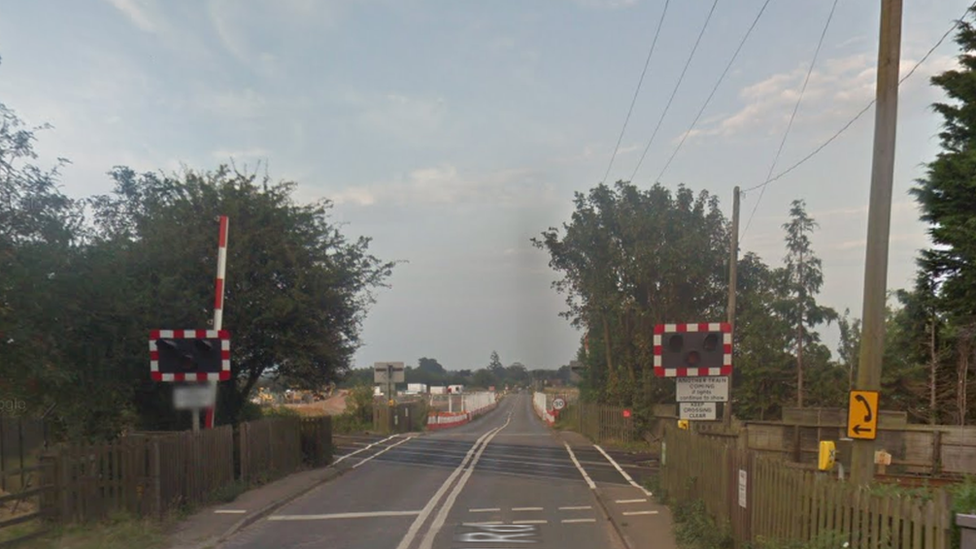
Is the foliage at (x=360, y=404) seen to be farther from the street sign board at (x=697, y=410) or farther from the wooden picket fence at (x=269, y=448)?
the street sign board at (x=697, y=410)

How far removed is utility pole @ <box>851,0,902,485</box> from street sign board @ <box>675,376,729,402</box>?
5.84 meters

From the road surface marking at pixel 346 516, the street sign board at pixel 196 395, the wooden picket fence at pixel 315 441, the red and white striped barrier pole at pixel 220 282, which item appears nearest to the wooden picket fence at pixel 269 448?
the wooden picket fence at pixel 315 441

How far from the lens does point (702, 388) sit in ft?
48.1

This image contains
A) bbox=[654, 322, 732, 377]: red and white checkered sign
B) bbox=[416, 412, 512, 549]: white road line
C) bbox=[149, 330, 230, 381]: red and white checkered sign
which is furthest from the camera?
bbox=[149, 330, 230, 381]: red and white checkered sign

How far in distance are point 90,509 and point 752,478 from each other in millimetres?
Answer: 9141

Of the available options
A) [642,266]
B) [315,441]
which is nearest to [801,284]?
[642,266]

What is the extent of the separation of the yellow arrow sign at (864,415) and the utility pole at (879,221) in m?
0.10

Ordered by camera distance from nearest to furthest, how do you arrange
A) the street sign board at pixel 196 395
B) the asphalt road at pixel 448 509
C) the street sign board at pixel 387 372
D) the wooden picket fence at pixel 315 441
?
the asphalt road at pixel 448 509 → the street sign board at pixel 196 395 → the wooden picket fence at pixel 315 441 → the street sign board at pixel 387 372

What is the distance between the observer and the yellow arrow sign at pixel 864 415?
27.4 feet

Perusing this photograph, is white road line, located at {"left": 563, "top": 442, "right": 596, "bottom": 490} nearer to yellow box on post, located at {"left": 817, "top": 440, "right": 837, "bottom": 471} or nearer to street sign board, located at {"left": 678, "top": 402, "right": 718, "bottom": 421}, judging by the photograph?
street sign board, located at {"left": 678, "top": 402, "right": 718, "bottom": 421}

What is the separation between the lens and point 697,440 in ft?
42.1

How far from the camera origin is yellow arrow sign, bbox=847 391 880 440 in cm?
835

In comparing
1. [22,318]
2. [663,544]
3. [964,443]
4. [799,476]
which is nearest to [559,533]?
[663,544]

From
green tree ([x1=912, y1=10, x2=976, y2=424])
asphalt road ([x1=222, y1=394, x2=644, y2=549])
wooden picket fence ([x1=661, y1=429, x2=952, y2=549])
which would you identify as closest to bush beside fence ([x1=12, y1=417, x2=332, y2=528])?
asphalt road ([x1=222, y1=394, x2=644, y2=549])
